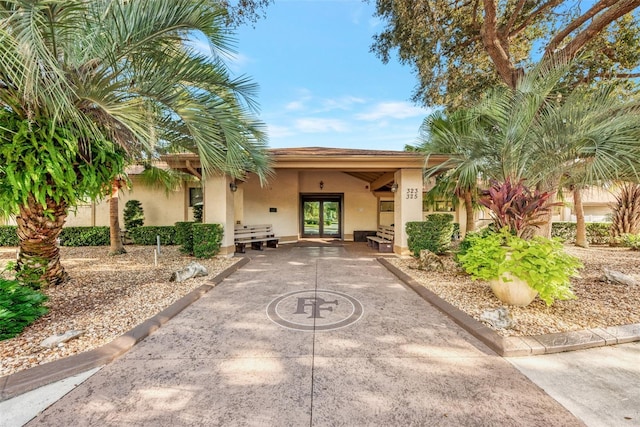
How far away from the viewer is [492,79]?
350 inches

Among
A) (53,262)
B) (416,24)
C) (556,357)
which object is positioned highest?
(416,24)

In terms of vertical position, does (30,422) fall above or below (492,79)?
below

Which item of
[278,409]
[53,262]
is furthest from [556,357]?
[53,262]

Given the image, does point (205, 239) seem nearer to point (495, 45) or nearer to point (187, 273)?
point (187, 273)

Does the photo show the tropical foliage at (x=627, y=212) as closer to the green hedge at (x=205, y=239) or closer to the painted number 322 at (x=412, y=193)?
the painted number 322 at (x=412, y=193)

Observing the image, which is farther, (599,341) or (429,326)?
(429,326)

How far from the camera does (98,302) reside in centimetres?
413

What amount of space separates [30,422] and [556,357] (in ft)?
15.8

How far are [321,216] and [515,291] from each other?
33.1ft

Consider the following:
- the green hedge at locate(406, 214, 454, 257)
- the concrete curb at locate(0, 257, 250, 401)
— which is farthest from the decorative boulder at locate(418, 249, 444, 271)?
the concrete curb at locate(0, 257, 250, 401)

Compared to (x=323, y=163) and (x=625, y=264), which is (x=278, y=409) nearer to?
(x=323, y=163)

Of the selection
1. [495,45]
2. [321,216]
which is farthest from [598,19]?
[321,216]

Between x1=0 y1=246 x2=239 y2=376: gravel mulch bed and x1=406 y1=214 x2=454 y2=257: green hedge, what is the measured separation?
5444 mm

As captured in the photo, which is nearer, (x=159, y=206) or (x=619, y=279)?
(x=619, y=279)
